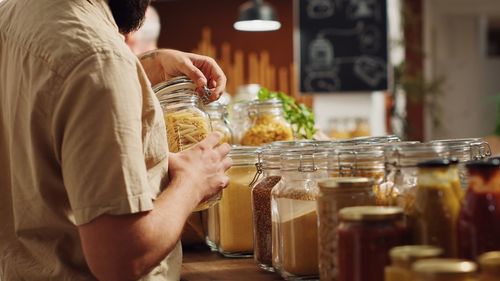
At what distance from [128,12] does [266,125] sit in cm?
75

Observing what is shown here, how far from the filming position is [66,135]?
1.09 metres

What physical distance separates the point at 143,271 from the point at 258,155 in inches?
19.4

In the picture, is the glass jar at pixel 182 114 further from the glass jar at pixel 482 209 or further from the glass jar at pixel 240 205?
the glass jar at pixel 482 209

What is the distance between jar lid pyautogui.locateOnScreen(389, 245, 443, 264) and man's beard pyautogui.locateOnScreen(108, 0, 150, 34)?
2.34ft

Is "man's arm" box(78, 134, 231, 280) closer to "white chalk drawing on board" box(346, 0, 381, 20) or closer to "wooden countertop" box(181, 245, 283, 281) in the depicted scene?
"wooden countertop" box(181, 245, 283, 281)

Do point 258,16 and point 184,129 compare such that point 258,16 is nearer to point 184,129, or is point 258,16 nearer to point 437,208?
point 184,129

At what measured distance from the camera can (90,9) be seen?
3.86 feet

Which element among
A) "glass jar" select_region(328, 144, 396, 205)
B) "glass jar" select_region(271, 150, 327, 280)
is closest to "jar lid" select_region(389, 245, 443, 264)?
"glass jar" select_region(328, 144, 396, 205)

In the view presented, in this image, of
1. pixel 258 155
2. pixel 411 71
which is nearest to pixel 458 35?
pixel 411 71

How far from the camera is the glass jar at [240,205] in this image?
5.32 ft

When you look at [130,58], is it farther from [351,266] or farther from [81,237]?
[351,266]

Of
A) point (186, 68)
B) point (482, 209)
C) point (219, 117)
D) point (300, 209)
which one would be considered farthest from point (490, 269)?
point (219, 117)

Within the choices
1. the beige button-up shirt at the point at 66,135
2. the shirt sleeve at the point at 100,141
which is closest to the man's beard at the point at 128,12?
the beige button-up shirt at the point at 66,135

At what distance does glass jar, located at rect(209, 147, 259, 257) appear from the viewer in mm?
1621
